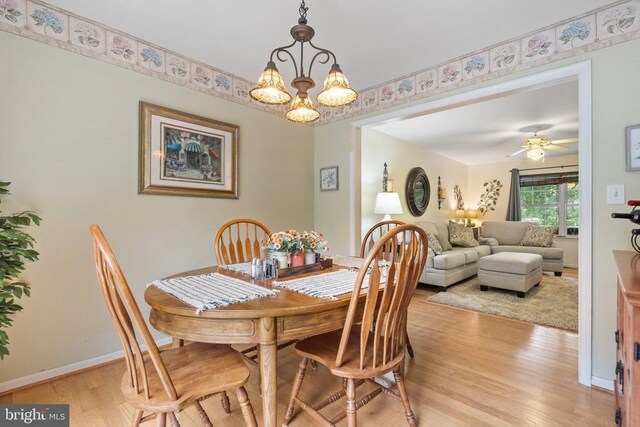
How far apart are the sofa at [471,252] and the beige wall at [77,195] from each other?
2870mm

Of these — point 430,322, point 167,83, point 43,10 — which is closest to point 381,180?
point 430,322

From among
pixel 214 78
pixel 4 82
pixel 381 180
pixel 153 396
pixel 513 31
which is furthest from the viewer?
pixel 381 180

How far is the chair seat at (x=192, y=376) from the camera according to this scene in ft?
3.24

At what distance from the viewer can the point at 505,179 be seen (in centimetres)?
664

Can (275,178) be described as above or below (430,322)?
above

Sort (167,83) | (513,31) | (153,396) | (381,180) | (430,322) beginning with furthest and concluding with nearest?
(381,180)
(430,322)
(167,83)
(513,31)
(153,396)

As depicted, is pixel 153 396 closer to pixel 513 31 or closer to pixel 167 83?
pixel 167 83

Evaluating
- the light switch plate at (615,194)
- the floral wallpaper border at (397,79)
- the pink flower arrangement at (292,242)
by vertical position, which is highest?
the floral wallpaper border at (397,79)

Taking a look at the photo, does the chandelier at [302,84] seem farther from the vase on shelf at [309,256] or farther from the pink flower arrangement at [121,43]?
the pink flower arrangement at [121,43]

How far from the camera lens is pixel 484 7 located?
1853 mm

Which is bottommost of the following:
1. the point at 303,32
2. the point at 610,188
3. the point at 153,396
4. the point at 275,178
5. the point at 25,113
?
the point at 153,396

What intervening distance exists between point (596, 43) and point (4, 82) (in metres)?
3.53

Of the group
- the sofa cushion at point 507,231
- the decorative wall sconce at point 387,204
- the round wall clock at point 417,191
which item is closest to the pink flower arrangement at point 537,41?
the decorative wall sconce at point 387,204

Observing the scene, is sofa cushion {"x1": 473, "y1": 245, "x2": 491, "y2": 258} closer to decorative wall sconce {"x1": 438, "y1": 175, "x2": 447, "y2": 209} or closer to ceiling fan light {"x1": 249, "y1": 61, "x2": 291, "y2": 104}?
decorative wall sconce {"x1": 438, "y1": 175, "x2": 447, "y2": 209}
